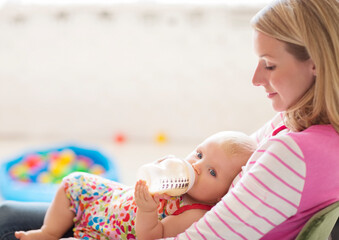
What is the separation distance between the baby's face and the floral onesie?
0.03 m

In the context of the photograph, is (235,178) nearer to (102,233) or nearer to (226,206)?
(226,206)

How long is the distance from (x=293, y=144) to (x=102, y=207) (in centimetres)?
59

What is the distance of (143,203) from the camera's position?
1150mm

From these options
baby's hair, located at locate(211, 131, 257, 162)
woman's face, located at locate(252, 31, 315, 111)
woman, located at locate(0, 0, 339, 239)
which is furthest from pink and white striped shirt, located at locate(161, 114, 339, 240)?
baby's hair, located at locate(211, 131, 257, 162)

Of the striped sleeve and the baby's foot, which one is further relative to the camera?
the baby's foot

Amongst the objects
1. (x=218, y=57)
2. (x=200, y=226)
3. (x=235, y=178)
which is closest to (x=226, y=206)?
(x=200, y=226)

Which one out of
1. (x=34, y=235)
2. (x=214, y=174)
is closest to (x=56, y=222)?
(x=34, y=235)

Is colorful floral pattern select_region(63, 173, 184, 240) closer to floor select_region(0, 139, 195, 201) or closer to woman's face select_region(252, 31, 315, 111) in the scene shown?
woman's face select_region(252, 31, 315, 111)

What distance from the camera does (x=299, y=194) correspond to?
1.00m

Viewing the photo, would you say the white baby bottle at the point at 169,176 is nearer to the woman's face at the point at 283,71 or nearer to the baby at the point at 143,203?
the baby at the point at 143,203

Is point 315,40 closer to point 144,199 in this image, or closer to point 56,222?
point 144,199

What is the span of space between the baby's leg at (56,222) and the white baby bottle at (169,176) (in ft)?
0.95

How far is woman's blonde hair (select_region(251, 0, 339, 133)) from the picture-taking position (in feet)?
3.39

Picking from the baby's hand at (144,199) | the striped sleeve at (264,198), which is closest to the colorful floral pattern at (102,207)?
the baby's hand at (144,199)
